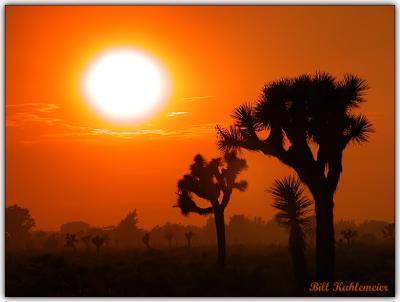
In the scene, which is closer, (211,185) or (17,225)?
(211,185)

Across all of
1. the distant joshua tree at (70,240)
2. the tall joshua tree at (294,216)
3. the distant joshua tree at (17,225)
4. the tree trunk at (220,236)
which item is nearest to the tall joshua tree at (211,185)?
the tree trunk at (220,236)

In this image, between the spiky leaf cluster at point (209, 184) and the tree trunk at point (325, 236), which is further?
the spiky leaf cluster at point (209, 184)

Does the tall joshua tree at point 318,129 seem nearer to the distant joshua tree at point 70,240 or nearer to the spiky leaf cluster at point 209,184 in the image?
the spiky leaf cluster at point 209,184

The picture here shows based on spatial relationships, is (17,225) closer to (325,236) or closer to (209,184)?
(209,184)

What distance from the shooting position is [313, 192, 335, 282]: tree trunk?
16.3 meters

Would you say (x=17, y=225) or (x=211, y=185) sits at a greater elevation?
(x=211, y=185)

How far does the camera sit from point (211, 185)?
26375 millimetres

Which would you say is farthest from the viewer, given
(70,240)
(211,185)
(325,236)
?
(70,240)

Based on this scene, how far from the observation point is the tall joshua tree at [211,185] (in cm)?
2603

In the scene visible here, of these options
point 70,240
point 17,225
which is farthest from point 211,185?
point 17,225

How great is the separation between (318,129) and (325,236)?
3.19 metres

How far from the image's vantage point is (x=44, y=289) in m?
17.9

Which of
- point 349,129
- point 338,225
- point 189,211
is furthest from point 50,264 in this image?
point 338,225

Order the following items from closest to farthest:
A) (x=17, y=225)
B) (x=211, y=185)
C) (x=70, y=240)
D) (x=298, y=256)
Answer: (x=298, y=256) → (x=211, y=185) → (x=70, y=240) → (x=17, y=225)
